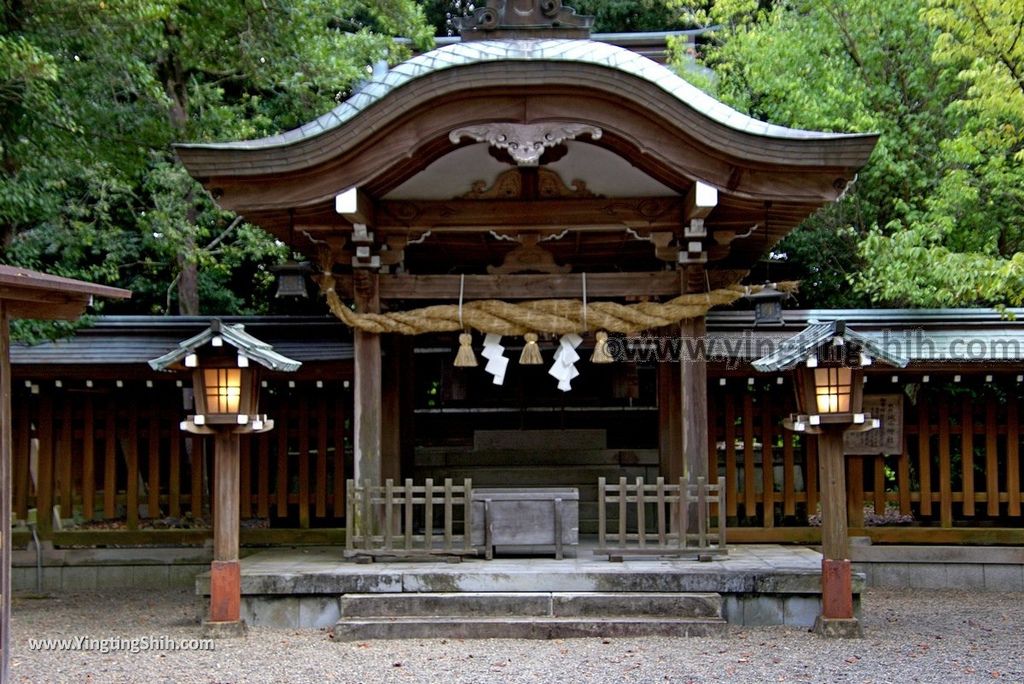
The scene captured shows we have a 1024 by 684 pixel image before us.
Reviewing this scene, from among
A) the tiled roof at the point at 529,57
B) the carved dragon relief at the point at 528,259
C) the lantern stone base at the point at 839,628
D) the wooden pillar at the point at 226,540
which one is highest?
the tiled roof at the point at 529,57

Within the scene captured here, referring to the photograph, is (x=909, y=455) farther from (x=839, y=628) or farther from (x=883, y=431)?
(x=839, y=628)

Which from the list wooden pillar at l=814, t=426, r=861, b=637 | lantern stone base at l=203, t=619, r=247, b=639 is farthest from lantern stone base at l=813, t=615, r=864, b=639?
lantern stone base at l=203, t=619, r=247, b=639

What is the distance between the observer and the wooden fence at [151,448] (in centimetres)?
1102

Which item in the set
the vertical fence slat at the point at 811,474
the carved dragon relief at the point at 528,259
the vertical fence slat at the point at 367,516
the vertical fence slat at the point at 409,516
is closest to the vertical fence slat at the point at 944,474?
the vertical fence slat at the point at 811,474

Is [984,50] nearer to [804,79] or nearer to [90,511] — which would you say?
[804,79]

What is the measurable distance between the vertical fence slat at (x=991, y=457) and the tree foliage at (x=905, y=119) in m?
1.22

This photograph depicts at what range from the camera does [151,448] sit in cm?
1107

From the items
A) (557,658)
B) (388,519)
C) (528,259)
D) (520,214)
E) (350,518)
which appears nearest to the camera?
(557,658)

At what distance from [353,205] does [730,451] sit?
4931mm

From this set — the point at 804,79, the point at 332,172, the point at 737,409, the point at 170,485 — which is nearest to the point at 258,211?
the point at 332,172

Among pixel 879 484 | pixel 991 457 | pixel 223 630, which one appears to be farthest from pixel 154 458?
pixel 991 457

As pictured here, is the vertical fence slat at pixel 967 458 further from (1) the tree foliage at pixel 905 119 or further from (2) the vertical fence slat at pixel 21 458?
(2) the vertical fence slat at pixel 21 458

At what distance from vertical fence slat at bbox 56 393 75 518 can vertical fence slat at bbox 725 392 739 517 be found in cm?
704

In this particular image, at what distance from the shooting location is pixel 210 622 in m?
7.79
